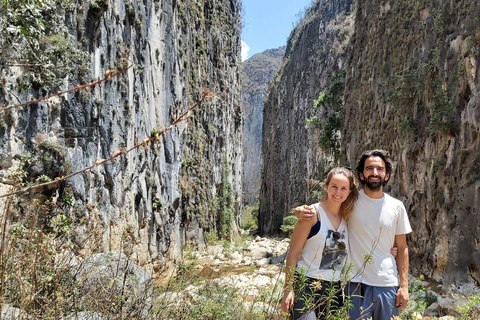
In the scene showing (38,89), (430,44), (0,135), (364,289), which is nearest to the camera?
(364,289)

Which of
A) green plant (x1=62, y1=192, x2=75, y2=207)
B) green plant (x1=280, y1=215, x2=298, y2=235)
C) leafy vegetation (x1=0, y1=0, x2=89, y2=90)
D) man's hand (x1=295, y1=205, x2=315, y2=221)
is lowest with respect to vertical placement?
Answer: green plant (x1=280, y1=215, x2=298, y2=235)

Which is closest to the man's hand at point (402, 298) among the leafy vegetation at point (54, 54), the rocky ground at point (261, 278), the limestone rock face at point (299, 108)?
the rocky ground at point (261, 278)

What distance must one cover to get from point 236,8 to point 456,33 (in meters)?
20.2

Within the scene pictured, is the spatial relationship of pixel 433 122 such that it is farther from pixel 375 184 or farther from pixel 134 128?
pixel 134 128

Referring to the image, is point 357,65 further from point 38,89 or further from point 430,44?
point 38,89

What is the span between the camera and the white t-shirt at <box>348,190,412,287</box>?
2.47m

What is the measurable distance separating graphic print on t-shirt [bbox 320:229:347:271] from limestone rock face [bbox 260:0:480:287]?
526cm

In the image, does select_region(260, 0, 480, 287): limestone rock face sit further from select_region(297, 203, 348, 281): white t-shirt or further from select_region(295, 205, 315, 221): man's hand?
select_region(295, 205, 315, 221): man's hand

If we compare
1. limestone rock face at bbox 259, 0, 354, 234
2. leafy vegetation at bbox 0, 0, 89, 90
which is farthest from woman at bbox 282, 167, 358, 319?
limestone rock face at bbox 259, 0, 354, 234

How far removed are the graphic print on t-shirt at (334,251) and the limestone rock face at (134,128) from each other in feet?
4.59

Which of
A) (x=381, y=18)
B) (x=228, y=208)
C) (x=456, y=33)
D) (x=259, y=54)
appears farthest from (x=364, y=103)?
(x=259, y=54)

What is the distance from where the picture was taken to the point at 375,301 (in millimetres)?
2453

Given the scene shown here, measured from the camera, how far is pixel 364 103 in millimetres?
14109

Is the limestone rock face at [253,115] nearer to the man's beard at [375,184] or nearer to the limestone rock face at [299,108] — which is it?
the limestone rock face at [299,108]
